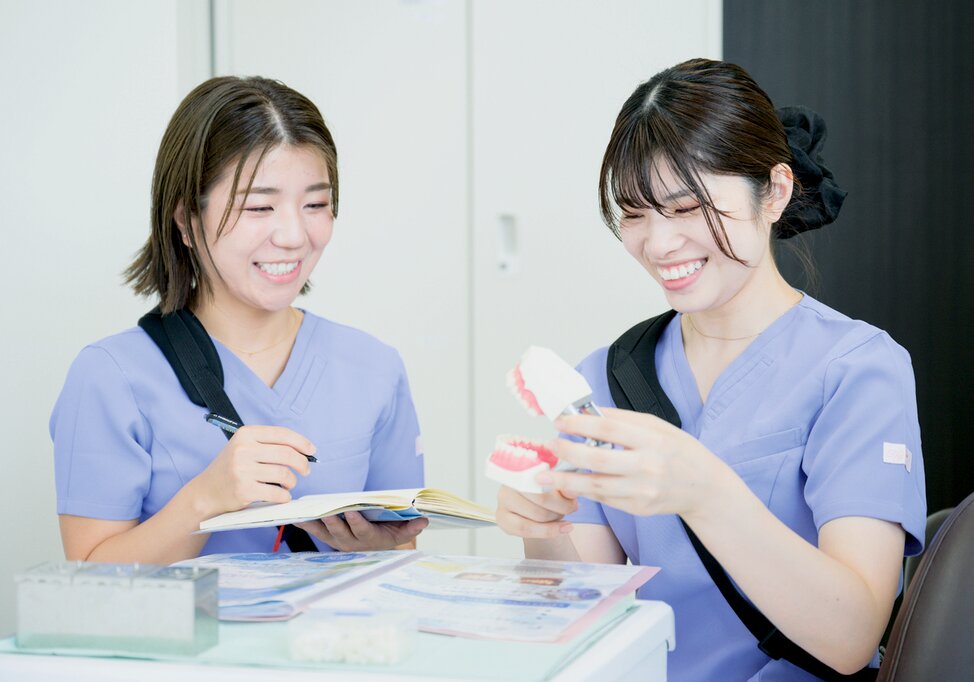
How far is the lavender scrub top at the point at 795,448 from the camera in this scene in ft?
3.70

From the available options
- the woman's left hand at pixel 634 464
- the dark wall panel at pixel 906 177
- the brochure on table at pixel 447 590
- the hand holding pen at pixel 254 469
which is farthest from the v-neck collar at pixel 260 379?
the dark wall panel at pixel 906 177

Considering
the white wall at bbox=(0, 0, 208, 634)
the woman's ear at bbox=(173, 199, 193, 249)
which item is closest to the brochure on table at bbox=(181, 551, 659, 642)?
the woman's ear at bbox=(173, 199, 193, 249)

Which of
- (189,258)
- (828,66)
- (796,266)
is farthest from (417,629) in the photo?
(828,66)

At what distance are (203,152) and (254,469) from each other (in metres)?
0.47

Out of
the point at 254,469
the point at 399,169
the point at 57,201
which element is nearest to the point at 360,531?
the point at 254,469

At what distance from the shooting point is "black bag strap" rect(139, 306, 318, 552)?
1.35m

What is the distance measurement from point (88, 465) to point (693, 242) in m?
0.78

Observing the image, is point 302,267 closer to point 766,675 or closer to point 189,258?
point 189,258

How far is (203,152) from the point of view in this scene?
1.39 m

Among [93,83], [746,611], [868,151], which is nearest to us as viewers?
[746,611]

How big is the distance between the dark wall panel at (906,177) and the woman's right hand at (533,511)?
1250mm

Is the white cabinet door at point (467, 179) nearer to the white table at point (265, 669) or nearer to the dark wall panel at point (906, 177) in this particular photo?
the dark wall panel at point (906, 177)

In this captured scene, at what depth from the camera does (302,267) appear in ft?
4.73

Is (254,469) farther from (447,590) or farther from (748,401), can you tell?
(748,401)
